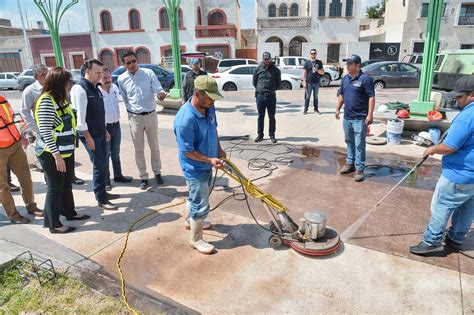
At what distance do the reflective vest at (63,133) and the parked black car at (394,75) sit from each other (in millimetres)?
15954

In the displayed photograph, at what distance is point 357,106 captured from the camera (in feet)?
17.3

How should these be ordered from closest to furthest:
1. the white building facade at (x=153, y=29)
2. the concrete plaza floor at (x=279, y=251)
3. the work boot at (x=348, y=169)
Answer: the concrete plaza floor at (x=279, y=251)
the work boot at (x=348, y=169)
the white building facade at (x=153, y=29)

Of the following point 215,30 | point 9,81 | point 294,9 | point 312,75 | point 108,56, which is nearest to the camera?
point 312,75

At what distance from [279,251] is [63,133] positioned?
2.64 metres

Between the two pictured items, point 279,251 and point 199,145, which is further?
point 279,251

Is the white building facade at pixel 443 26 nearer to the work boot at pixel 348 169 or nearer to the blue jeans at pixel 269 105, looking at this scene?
the blue jeans at pixel 269 105

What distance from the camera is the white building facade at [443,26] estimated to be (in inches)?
1094

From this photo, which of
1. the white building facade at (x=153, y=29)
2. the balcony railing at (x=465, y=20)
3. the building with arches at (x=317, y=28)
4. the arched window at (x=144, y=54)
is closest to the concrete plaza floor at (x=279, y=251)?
the white building facade at (x=153, y=29)

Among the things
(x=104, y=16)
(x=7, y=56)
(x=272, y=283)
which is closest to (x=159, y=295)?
(x=272, y=283)

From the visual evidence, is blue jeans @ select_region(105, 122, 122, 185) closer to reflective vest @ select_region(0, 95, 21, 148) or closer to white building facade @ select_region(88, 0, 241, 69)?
reflective vest @ select_region(0, 95, 21, 148)

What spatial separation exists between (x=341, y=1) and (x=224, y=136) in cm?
2699

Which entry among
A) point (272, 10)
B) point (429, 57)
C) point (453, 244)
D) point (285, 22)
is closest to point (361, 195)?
point (453, 244)

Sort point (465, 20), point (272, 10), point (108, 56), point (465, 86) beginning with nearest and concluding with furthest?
point (465, 86) → point (465, 20) → point (272, 10) → point (108, 56)

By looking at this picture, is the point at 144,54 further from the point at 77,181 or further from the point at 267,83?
the point at 77,181
